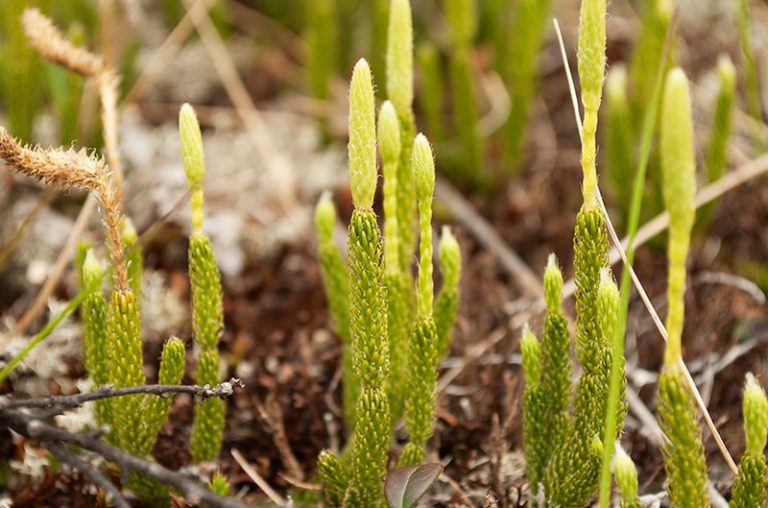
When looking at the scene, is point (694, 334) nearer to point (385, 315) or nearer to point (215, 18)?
point (385, 315)

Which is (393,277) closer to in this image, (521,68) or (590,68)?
(590,68)

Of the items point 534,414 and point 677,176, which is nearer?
point 677,176

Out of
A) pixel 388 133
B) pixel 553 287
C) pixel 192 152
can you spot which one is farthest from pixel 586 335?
pixel 192 152

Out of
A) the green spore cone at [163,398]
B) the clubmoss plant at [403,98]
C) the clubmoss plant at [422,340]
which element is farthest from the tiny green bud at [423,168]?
the green spore cone at [163,398]

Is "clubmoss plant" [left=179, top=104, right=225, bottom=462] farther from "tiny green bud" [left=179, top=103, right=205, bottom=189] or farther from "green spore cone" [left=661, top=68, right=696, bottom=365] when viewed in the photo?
"green spore cone" [left=661, top=68, right=696, bottom=365]

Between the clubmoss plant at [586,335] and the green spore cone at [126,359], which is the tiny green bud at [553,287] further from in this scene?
the green spore cone at [126,359]
